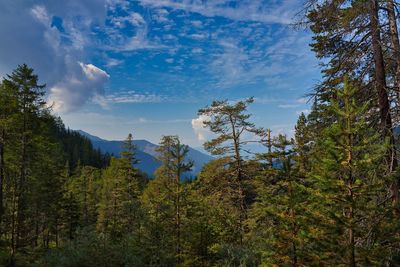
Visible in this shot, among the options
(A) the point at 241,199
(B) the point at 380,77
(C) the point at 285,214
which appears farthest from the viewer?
(A) the point at 241,199

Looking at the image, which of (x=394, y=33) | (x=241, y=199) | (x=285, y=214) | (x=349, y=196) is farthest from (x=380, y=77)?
(x=241, y=199)

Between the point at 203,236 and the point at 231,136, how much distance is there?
812 centimetres

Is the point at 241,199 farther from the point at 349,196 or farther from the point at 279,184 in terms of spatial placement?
the point at 349,196

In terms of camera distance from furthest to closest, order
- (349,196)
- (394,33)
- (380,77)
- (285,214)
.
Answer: (285,214) < (380,77) < (394,33) < (349,196)

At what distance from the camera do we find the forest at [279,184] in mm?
7047

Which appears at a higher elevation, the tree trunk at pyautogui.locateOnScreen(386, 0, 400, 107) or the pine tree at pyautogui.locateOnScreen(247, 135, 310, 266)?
the tree trunk at pyautogui.locateOnScreen(386, 0, 400, 107)

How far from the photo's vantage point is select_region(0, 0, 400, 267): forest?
705 centimetres

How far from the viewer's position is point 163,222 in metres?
16.4

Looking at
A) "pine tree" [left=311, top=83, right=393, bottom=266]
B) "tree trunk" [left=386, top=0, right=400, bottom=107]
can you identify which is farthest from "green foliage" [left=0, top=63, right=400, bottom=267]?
"tree trunk" [left=386, top=0, right=400, bottom=107]

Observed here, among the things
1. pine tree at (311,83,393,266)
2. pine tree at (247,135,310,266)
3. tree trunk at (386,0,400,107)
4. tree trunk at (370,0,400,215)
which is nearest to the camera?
pine tree at (311,83,393,266)

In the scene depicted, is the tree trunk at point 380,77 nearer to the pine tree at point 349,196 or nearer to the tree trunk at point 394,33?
the tree trunk at point 394,33

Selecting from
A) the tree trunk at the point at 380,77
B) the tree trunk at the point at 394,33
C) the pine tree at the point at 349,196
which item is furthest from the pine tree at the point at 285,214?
the tree trunk at the point at 394,33

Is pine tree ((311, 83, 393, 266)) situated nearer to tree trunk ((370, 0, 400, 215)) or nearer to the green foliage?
the green foliage

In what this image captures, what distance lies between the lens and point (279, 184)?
394 inches
